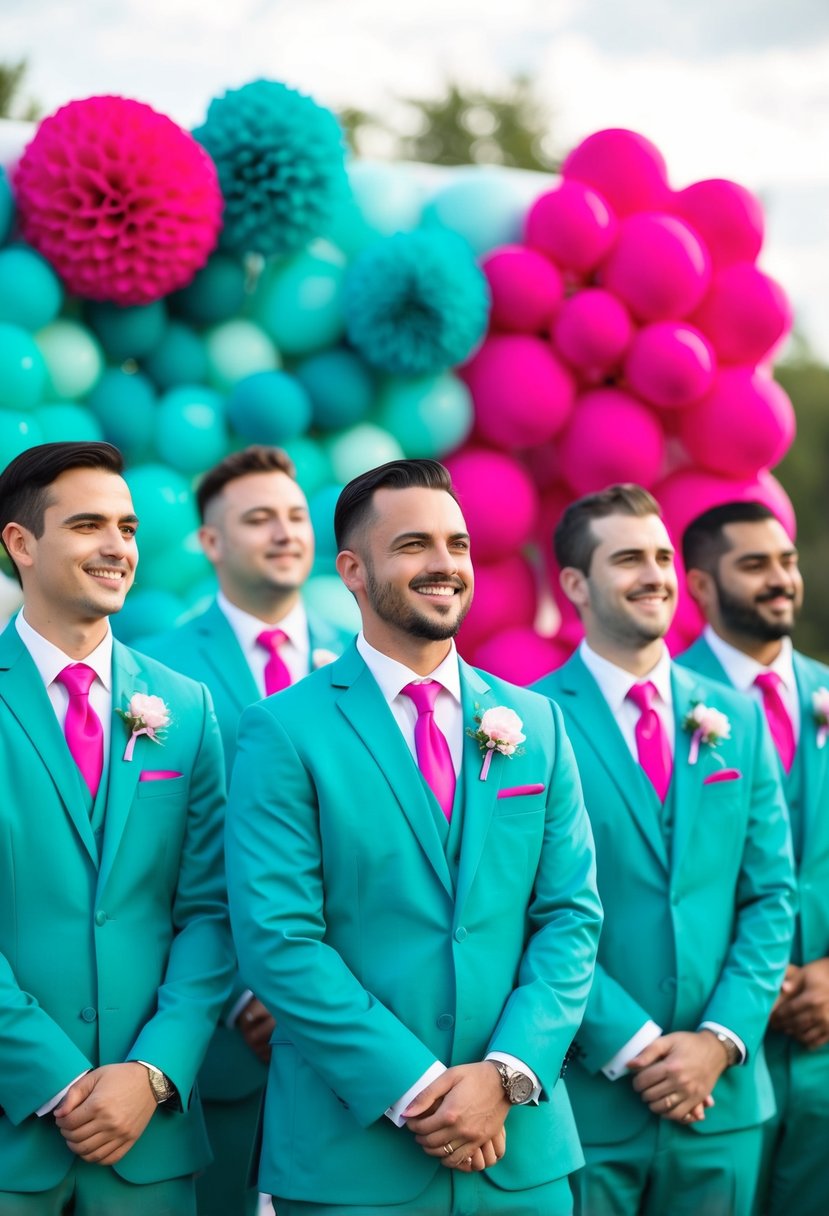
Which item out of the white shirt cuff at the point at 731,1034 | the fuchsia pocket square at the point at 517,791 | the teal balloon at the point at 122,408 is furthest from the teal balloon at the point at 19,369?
the white shirt cuff at the point at 731,1034

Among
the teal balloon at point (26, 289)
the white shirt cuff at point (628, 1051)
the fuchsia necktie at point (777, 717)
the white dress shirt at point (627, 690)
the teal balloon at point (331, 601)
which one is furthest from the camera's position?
the teal balloon at point (331, 601)

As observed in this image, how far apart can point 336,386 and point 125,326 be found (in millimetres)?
846

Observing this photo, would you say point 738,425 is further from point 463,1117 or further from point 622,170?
point 463,1117

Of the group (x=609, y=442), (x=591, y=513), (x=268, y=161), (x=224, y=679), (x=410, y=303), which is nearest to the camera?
(x=591, y=513)

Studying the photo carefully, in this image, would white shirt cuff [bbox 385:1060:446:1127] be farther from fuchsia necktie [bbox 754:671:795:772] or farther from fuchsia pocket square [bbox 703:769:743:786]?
fuchsia necktie [bbox 754:671:795:772]

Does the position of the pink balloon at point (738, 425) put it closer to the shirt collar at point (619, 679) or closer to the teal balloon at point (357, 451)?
the teal balloon at point (357, 451)

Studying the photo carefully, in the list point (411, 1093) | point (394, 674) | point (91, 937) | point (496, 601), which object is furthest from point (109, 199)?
point (411, 1093)

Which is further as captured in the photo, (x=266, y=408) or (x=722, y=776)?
(x=266, y=408)

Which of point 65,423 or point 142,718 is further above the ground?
point 65,423

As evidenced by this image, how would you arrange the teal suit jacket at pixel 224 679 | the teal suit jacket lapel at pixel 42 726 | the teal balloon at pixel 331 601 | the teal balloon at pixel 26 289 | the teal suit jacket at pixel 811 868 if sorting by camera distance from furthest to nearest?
the teal balloon at pixel 331 601, the teal balloon at pixel 26 289, the teal suit jacket at pixel 811 868, the teal suit jacket at pixel 224 679, the teal suit jacket lapel at pixel 42 726

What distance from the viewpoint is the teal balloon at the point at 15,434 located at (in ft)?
14.7

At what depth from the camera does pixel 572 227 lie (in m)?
5.33

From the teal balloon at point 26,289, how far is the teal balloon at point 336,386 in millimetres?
1039

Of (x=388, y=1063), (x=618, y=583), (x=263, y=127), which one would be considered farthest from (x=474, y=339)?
(x=388, y=1063)
